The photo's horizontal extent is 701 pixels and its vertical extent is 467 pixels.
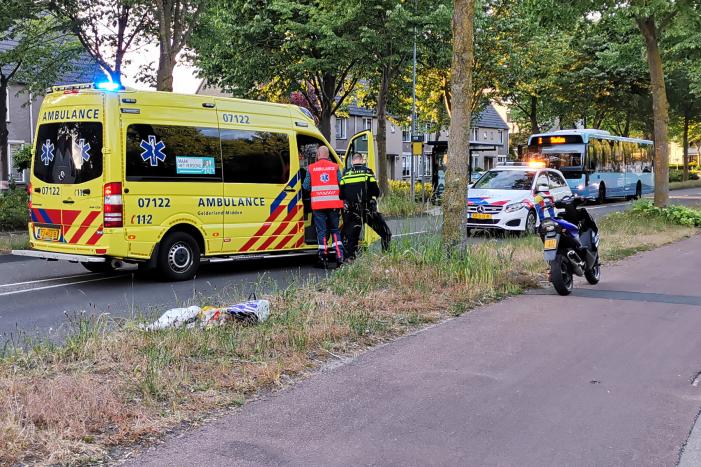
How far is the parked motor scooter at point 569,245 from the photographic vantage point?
844 cm

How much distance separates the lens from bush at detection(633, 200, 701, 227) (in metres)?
17.2

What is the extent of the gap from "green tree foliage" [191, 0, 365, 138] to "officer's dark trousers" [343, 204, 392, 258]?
10.7 meters

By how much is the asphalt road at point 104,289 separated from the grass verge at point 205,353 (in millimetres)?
761

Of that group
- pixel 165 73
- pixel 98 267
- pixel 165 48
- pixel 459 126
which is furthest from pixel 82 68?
pixel 459 126

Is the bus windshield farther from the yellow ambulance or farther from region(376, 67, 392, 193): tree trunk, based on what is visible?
the yellow ambulance

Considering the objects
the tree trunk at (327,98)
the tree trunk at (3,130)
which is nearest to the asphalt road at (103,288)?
the tree trunk at (3,130)

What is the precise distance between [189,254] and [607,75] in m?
30.6

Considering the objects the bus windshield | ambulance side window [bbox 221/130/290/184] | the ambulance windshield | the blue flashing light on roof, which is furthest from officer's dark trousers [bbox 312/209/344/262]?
the bus windshield

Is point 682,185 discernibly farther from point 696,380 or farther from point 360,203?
point 696,380

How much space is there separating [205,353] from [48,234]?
214 inches

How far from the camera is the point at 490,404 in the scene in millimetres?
4691

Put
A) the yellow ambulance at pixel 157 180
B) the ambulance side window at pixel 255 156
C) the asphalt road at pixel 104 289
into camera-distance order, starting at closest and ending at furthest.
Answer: the asphalt road at pixel 104 289 → the yellow ambulance at pixel 157 180 → the ambulance side window at pixel 255 156

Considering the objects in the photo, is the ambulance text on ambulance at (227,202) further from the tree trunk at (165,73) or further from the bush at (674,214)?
the bush at (674,214)

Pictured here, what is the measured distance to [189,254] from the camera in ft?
33.0
